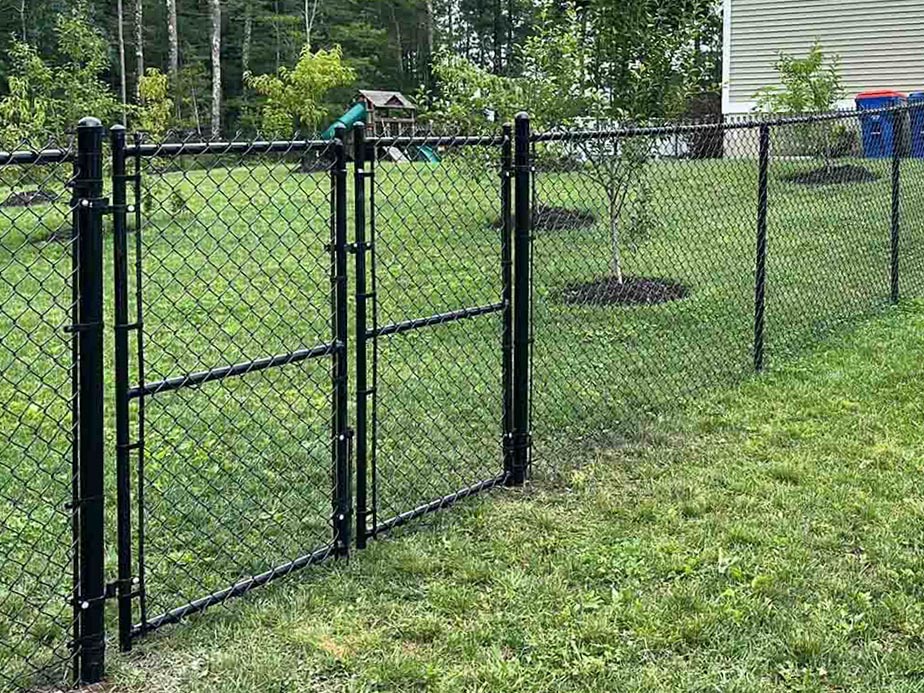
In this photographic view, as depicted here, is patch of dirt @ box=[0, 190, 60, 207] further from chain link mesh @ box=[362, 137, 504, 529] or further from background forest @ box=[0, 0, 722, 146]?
background forest @ box=[0, 0, 722, 146]

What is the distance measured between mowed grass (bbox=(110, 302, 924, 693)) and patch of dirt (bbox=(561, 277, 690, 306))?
3.14 metres

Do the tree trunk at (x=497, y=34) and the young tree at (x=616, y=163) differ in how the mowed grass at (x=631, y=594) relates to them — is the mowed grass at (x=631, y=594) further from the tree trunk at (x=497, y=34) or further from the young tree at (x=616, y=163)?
the tree trunk at (x=497, y=34)

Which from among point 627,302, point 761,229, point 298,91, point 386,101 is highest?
point 298,91

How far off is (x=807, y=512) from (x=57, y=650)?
261cm

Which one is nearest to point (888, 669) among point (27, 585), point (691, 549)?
point (691, 549)

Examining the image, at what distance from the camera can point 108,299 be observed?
779 centimetres

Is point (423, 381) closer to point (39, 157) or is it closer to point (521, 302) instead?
point (521, 302)

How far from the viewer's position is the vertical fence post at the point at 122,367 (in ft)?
8.80

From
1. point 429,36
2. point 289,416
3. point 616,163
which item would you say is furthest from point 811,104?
point 429,36

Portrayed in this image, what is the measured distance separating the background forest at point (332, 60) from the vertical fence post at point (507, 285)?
426 centimetres

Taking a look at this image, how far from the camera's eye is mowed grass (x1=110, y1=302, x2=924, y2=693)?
112 inches

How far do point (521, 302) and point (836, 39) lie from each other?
1576 centimetres

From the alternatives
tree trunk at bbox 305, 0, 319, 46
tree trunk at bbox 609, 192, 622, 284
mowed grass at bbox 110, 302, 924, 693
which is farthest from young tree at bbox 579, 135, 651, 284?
tree trunk at bbox 305, 0, 319, 46

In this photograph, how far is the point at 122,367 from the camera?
110 inches
